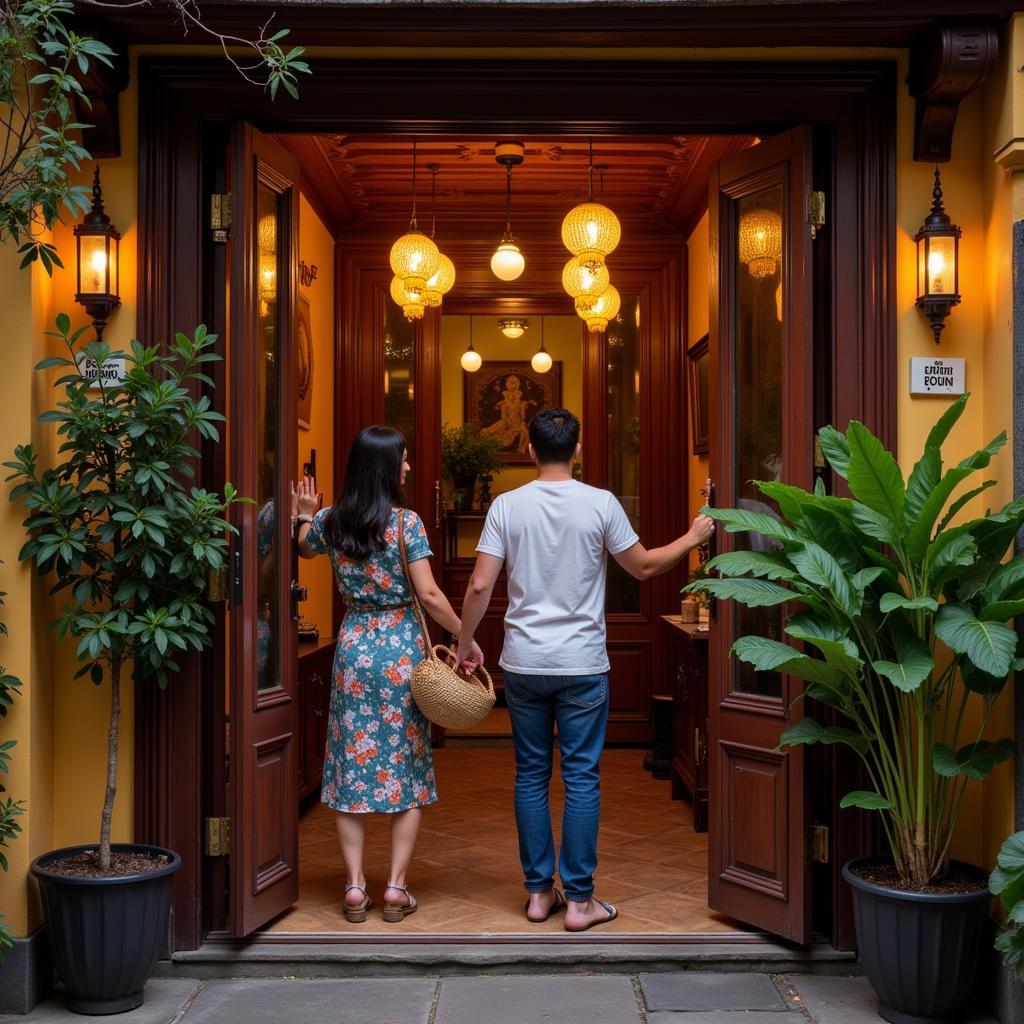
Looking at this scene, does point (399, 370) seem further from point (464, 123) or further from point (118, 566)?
point (118, 566)

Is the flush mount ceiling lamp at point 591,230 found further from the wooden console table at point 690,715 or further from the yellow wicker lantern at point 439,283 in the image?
the wooden console table at point 690,715

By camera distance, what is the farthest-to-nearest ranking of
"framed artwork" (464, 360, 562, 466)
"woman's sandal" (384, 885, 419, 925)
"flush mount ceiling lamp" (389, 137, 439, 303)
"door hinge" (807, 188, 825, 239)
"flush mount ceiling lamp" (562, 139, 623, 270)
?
"framed artwork" (464, 360, 562, 466) < "flush mount ceiling lamp" (389, 137, 439, 303) < "flush mount ceiling lamp" (562, 139, 623, 270) < "woman's sandal" (384, 885, 419, 925) < "door hinge" (807, 188, 825, 239)

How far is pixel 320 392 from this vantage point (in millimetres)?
7031

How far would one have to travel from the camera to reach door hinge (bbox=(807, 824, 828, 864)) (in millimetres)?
3861

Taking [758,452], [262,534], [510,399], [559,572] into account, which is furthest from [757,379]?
[510,399]

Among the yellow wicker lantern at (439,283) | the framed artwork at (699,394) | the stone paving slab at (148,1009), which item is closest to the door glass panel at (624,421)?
the framed artwork at (699,394)

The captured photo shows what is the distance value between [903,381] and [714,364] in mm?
673

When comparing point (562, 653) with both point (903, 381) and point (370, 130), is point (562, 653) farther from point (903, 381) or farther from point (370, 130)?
point (370, 130)

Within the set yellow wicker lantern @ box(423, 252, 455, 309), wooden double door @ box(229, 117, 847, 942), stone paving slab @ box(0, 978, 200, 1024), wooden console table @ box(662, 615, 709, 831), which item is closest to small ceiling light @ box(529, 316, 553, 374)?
yellow wicker lantern @ box(423, 252, 455, 309)

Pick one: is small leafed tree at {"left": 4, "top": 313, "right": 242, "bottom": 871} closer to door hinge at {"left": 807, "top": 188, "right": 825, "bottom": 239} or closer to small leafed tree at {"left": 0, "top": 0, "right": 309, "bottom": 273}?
small leafed tree at {"left": 0, "top": 0, "right": 309, "bottom": 273}

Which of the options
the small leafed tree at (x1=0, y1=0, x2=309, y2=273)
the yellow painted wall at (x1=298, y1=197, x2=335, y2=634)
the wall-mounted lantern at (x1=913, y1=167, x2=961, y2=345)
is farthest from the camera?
the yellow painted wall at (x1=298, y1=197, x2=335, y2=634)

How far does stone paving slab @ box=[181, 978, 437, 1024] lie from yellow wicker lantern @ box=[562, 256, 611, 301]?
3.68 metres

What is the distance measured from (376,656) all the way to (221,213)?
1.64m

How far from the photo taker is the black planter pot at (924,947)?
132 inches
